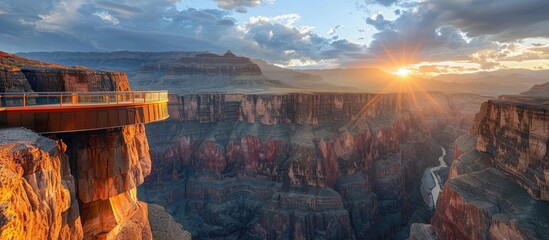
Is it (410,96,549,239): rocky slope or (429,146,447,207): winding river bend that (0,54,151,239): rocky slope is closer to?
(410,96,549,239): rocky slope

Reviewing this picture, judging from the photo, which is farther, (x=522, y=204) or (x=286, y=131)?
(x=286, y=131)

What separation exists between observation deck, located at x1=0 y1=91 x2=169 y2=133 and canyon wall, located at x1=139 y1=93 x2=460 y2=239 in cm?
3941

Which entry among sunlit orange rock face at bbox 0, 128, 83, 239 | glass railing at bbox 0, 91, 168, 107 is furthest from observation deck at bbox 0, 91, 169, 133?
sunlit orange rock face at bbox 0, 128, 83, 239

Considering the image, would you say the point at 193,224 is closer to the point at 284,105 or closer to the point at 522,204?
the point at 284,105

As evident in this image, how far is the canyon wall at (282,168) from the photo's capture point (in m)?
54.8

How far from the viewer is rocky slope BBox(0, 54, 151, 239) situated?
10.8 meters

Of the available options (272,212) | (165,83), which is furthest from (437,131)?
(165,83)

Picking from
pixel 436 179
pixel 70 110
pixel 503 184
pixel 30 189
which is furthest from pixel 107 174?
pixel 436 179

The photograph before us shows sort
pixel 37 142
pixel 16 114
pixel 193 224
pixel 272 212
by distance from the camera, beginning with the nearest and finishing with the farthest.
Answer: pixel 37 142 < pixel 16 114 < pixel 272 212 < pixel 193 224

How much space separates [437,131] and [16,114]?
398ft

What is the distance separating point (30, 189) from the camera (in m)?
11.2

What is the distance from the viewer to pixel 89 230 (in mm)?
20297

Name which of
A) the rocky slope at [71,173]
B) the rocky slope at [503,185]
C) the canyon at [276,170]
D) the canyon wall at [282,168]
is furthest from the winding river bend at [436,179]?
the rocky slope at [71,173]

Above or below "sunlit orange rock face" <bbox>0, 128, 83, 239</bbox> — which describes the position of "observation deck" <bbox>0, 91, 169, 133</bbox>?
above
